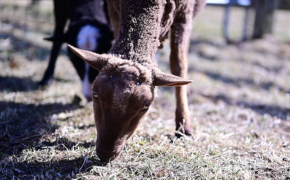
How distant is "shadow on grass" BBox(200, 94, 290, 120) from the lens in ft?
16.3

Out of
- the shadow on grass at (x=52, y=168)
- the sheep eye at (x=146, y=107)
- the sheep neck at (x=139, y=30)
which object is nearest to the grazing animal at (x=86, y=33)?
the sheep neck at (x=139, y=30)

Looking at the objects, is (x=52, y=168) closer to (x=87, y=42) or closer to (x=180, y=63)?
(x=180, y=63)

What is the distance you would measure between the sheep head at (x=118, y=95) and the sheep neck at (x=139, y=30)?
0.54 feet

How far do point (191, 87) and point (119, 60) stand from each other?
3.63m

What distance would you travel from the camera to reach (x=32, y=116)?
3.96 m

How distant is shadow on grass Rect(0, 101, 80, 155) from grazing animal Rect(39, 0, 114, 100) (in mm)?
566

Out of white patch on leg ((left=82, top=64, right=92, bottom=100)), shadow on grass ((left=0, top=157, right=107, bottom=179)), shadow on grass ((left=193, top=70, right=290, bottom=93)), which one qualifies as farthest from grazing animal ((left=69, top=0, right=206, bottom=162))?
shadow on grass ((left=193, top=70, right=290, bottom=93))

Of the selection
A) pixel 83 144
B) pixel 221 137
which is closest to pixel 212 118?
pixel 221 137

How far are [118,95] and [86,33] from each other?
2324 millimetres

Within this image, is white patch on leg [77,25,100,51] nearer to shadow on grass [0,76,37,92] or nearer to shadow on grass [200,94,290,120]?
shadow on grass [0,76,37,92]

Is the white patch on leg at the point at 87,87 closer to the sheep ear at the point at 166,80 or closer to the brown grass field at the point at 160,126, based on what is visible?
the brown grass field at the point at 160,126

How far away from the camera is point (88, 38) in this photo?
4.42 metres

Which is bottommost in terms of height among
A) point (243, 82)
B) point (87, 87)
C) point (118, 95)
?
point (243, 82)

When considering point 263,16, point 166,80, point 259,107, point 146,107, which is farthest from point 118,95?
point 263,16
